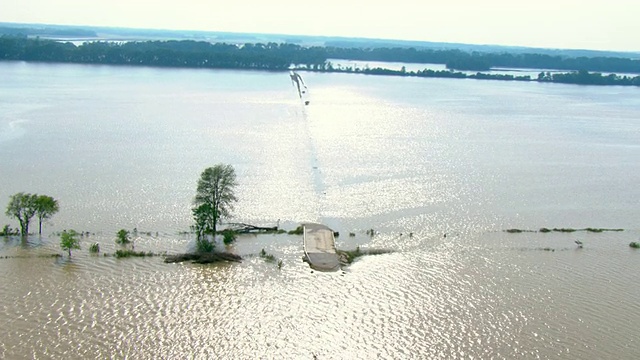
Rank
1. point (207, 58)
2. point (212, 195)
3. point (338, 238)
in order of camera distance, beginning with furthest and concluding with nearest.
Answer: point (207, 58)
point (338, 238)
point (212, 195)

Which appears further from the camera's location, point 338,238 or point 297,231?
point 297,231

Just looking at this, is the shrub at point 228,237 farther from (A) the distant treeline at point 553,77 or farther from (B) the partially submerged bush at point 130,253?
(A) the distant treeline at point 553,77

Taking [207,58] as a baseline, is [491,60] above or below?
above

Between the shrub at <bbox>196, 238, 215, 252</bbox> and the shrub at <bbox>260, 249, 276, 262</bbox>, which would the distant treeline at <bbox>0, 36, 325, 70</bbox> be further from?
the shrub at <bbox>260, 249, 276, 262</bbox>

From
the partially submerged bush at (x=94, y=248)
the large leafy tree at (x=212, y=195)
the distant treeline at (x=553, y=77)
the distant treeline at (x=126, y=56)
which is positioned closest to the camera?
the partially submerged bush at (x=94, y=248)

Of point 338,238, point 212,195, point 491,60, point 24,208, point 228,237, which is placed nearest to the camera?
point 24,208

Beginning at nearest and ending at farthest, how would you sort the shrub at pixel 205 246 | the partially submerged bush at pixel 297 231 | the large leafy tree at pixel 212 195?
the shrub at pixel 205 246 → the large leafy tree at pixel 212 195 → the partially submerged bush at pixel 297 231

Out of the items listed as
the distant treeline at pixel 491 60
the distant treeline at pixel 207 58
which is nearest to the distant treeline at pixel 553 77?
the distant treeline at pixel 207 58

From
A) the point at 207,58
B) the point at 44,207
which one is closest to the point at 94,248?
the point at 44,207

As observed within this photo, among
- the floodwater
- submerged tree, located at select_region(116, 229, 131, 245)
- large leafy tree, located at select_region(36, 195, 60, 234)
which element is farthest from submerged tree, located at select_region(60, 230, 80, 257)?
large leafy tree, located at select_region(36, 195, 60, 234)

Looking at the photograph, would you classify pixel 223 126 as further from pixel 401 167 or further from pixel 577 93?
pixel 577 93

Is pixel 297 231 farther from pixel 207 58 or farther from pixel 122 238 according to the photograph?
pixel 207 58
